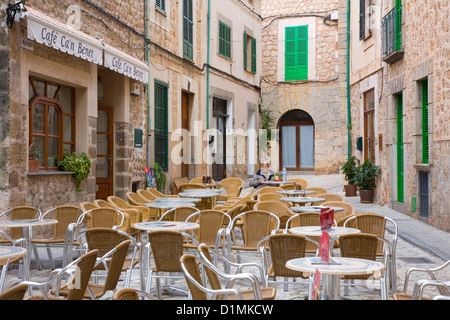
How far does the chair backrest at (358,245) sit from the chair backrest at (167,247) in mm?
1331

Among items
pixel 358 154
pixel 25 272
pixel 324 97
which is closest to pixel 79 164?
pixel 25 272

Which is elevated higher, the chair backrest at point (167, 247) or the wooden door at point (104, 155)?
the wooden door at point (104, 155)

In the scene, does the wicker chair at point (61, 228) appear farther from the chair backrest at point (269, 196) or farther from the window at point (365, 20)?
the window at point (365, 20)

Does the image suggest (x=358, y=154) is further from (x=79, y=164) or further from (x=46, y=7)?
(x=46, y=7)

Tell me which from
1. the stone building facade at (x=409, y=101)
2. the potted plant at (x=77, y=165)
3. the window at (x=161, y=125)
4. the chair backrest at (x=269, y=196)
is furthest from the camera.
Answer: the window at (x=161, y=125)

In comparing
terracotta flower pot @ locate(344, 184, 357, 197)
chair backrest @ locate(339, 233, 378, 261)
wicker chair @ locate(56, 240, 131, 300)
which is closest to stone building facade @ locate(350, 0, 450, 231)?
terracotta flower pot @ locate(344, 184, 357, 197)

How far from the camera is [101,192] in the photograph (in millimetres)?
12273

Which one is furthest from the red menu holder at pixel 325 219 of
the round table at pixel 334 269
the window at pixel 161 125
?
the window at pixel 161 125

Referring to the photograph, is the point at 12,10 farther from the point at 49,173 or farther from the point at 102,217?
the point at 102,217

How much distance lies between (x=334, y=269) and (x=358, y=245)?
3.18 feet

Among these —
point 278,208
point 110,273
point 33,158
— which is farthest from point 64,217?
point 110,273

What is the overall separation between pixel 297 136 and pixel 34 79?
17.6 metres

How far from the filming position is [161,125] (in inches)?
560

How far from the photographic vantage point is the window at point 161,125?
13.9 m
